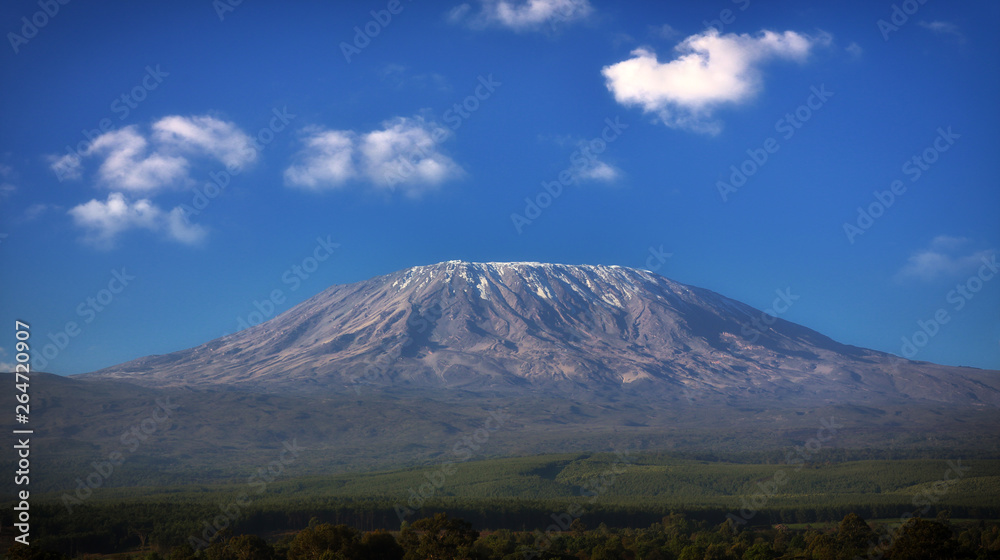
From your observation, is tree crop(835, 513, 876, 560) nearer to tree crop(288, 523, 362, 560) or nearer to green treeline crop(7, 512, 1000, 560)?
green treeline crop(7, 512, 1000, 560)

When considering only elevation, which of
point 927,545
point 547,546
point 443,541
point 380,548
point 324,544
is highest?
point 324,544

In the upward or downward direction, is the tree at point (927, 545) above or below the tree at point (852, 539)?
above

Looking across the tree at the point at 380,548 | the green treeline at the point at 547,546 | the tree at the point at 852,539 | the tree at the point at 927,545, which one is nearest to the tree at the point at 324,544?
the green treeline at the point at 547,546

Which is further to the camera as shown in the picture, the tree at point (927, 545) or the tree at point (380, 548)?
the tree at point (380, 548)

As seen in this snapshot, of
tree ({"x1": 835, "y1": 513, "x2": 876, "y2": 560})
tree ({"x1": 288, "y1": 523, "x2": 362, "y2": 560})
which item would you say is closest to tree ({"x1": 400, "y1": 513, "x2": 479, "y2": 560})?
tree ({"x1": 288, "y1": 523, "x2": 362, "y2": 560})

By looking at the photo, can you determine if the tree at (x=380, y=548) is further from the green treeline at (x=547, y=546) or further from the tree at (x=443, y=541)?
the tree at (x=443, y=541)

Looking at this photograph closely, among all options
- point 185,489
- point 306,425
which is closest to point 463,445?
point 306,425

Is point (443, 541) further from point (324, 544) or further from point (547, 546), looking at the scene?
point (547, 546)

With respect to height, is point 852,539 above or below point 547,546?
below

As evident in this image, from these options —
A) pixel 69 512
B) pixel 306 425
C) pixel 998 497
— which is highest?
pixel 306 425

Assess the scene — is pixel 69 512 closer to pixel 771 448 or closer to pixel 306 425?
pixel 306 425

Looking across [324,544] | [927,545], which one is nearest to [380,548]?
[324,544]
